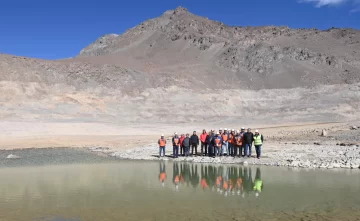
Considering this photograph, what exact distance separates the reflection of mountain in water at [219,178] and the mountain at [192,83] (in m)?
35.8

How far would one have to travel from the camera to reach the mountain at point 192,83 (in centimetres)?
6119

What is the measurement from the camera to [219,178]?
17.1m

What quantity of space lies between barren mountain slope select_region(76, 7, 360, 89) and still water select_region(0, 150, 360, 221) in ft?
201

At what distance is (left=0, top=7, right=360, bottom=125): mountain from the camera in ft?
201

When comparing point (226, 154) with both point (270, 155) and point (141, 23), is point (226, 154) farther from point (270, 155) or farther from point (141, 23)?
point (141, 23)

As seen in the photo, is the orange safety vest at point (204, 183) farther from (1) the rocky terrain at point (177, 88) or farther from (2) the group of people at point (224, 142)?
(1) the rocky terrain at point (177, 88)

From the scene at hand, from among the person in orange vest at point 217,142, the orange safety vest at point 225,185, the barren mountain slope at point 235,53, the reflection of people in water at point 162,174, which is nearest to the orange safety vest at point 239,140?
the person in orange vest at point 217,142

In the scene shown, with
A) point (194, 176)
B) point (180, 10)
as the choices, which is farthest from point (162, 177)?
point (180, 10)

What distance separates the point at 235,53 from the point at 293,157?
76.0 m

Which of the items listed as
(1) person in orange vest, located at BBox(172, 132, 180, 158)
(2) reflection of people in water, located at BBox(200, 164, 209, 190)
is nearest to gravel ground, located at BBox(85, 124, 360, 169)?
(1) person in orange vest, located at BBox(172, 132, 180, 158)

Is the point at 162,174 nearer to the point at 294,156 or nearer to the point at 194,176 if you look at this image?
the point at 194,176

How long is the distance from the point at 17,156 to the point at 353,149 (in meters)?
19.5

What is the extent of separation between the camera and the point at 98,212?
37.3 ft

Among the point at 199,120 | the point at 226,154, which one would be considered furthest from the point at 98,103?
the point at 226,154
